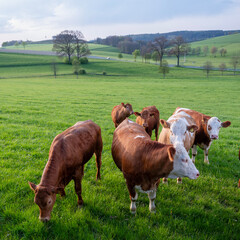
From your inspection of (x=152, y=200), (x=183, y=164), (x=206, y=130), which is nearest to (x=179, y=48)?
(x=206, y=130)

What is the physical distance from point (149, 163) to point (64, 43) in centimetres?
9210

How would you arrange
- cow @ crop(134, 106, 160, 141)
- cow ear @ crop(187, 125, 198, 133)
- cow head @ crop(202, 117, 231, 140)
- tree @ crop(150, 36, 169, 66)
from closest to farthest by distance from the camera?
cow ear @ crop(187, 125, 198, 133)
cow head @ crop(202, 117, 231, 140)
cow @ crop(134, 106, 160, 141)
tree @ crop(150, 36, 169, 66)

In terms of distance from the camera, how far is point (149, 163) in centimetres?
402

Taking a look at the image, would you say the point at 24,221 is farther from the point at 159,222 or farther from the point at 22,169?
the point at 159,222

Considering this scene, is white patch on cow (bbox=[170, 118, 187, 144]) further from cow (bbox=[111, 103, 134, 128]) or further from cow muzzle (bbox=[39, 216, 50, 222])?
cow (bbox=[111, 103, 134, 128])

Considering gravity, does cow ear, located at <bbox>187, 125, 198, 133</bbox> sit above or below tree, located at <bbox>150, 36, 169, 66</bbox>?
below

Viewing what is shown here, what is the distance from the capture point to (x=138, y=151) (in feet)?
14.1

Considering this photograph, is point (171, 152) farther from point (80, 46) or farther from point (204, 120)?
point (80, 46)

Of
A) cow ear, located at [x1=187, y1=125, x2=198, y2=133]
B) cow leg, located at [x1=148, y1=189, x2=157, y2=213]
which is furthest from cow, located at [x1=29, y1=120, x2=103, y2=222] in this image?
cow ear, located at [x1=187, y1=125, x2=198, y2=133]

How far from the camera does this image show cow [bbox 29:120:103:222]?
365 cm

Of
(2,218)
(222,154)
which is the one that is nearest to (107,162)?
(2,218)

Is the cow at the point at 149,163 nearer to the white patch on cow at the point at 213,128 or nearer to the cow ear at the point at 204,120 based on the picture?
the white patch on cow at the point at 213,128

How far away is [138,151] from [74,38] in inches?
3684

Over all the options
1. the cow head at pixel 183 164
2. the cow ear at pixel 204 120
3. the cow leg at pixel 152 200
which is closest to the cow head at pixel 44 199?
the cow leg at pixel 152 200
